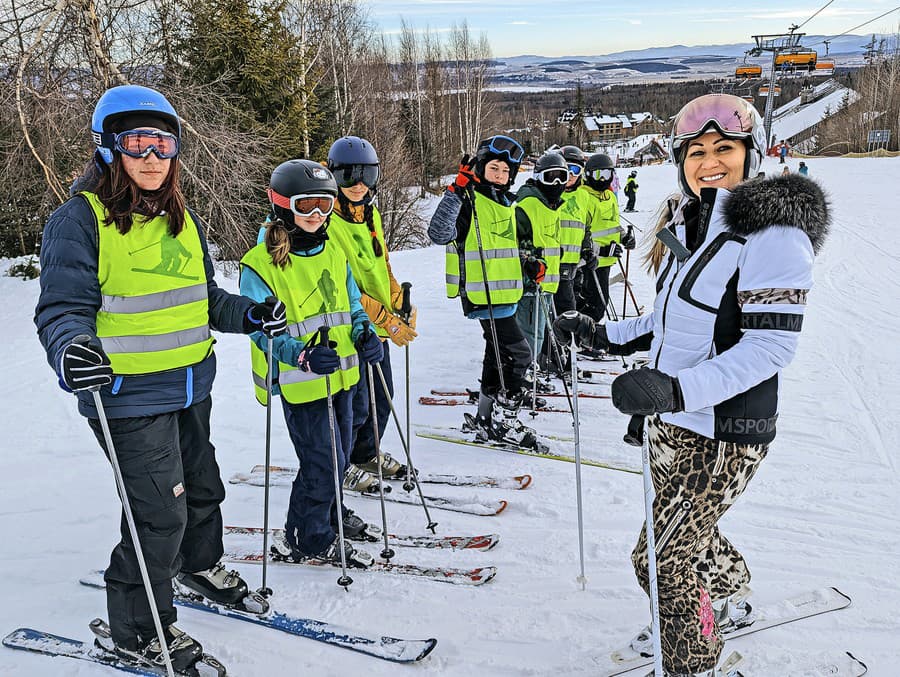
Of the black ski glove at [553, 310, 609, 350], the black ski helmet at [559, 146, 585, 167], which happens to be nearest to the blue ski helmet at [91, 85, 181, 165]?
the black ski glove at [553, 310, 609, 350]

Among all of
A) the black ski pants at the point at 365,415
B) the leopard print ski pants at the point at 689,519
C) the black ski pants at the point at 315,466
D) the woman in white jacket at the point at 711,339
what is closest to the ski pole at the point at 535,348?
the black ski pants at the point at 365,415

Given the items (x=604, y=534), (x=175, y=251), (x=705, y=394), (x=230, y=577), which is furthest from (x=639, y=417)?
(x=230, y=577)

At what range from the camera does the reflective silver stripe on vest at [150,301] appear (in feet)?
7.46

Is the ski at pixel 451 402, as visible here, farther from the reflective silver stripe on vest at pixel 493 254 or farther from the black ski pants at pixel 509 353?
the reflective silver stripe on vest at pixel 493 254

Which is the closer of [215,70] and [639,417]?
[639,417]

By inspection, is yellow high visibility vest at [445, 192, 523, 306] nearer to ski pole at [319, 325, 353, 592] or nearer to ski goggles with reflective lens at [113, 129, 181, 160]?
ski pole at [319, 325, 353, 592]

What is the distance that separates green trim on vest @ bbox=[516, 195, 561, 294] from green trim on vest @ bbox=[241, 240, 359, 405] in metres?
2.59

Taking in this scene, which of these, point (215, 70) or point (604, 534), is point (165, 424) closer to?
point (604, 534)

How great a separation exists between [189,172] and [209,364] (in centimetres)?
792

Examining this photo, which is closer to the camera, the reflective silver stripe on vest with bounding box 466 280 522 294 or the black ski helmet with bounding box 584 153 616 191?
the reflective silver stripe on vest with bounding box 466 280 522 294

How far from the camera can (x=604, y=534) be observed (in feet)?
11.8

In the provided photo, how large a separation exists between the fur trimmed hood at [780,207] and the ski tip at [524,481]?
8.57 feet

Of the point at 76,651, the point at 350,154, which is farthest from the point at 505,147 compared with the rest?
the point at 76,651

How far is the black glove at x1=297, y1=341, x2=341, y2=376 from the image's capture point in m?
2.73
